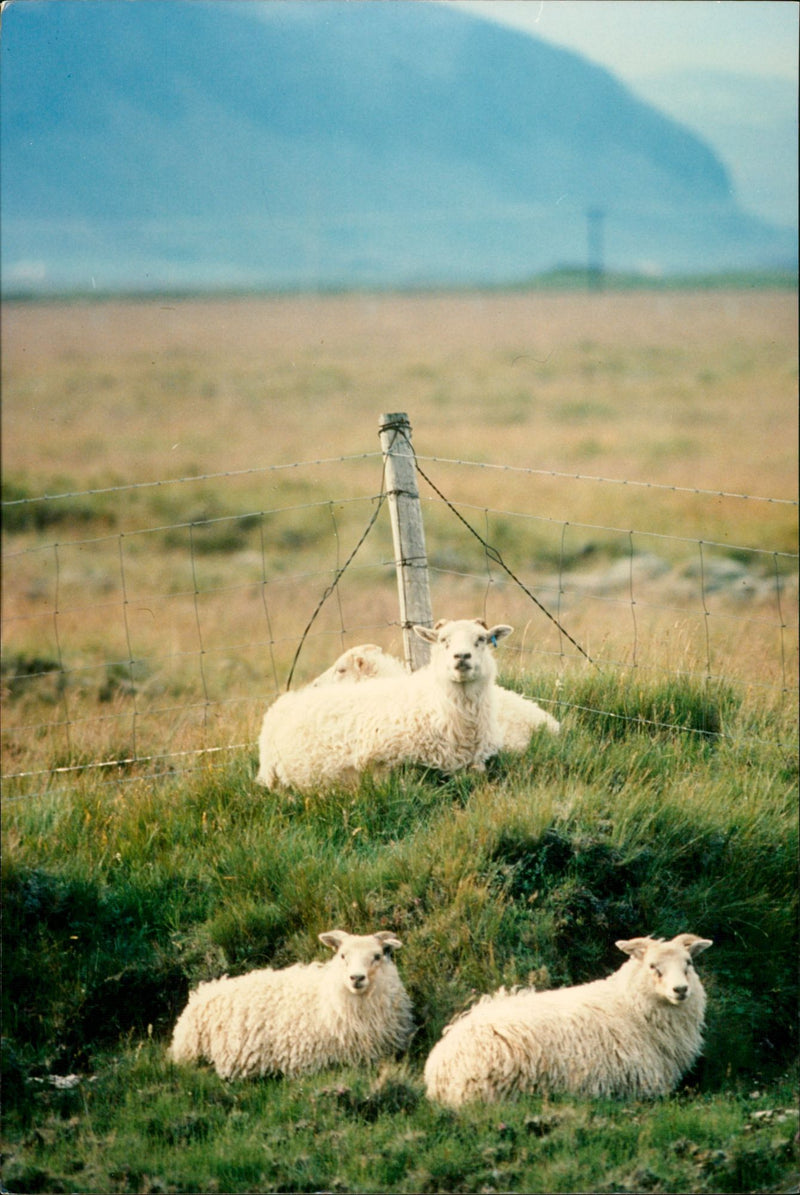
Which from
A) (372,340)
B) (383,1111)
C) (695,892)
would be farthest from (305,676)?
(372,340)

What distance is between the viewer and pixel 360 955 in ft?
19.9

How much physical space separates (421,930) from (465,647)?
1.65 meters

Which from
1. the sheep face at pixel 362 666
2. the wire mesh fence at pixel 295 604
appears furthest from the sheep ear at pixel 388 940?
the sheep face at pixel 362 666

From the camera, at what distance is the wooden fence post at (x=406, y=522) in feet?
27.4

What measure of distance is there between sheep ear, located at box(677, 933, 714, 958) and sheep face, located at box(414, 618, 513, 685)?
196cm

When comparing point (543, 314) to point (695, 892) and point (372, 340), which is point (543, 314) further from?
point (695, 892)

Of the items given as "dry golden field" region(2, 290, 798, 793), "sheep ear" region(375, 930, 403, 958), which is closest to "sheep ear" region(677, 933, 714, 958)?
"sheep ear" region(375, 930, 403, 958)

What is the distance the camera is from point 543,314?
296 ft

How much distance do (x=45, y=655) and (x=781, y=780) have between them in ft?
37.8

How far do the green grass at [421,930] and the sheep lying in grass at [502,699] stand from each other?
15 cm

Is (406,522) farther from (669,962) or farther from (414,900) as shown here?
(669,962)

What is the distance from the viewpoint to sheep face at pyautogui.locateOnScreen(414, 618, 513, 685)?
23.7ft

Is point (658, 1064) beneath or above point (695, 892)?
beneath

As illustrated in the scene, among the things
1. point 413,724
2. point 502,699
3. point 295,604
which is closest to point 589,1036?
point 413,724
